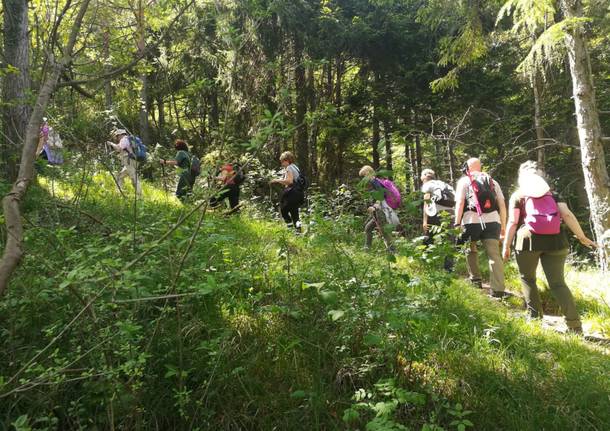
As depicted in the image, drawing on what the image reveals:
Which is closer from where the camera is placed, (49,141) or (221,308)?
(221,308)

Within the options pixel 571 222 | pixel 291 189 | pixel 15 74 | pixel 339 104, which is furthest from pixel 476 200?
pixel 339 104

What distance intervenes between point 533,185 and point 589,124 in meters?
2.85

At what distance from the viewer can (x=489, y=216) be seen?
5652mm

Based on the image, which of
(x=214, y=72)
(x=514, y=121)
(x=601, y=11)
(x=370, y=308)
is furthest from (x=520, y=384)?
(x=214, y=72)

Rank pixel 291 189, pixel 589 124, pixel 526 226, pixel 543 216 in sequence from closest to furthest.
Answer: pixel 543 216, pixel 526 226, pixel 589 124, pixel 291 189

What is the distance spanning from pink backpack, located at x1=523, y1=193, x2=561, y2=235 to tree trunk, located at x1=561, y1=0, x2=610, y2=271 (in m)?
2.50

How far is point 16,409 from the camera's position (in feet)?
7.62

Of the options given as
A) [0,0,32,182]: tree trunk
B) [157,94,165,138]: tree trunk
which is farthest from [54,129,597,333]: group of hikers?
[157,94,165,138]: tree trunk

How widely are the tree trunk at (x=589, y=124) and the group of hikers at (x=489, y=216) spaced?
1.43m

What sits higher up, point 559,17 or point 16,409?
point 559,17

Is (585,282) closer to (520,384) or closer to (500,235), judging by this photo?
(500,235)

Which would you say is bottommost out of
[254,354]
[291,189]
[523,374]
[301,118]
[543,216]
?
[523,374]

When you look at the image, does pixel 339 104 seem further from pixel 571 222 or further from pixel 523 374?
pixel 523 374

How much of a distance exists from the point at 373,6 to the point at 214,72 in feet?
20.4
